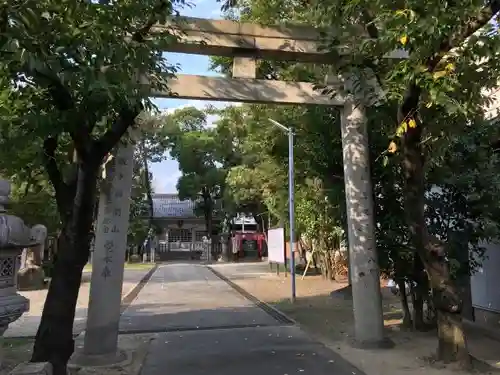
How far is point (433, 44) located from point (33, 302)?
15.0m

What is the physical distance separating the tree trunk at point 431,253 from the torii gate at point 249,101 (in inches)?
65.5

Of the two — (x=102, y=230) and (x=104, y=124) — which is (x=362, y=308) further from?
(x=104, y=124)

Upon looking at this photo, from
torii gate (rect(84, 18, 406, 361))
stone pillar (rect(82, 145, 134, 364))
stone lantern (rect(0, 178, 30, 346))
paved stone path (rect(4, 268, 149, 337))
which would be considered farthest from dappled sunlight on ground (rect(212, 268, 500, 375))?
paved stone path (rect(4, 268, 149, 337))

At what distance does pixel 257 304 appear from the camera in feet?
51.8

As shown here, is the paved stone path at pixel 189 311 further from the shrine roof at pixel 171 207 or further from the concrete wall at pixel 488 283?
the shrine roof at pixel 171 207

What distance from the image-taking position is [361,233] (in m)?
9.18

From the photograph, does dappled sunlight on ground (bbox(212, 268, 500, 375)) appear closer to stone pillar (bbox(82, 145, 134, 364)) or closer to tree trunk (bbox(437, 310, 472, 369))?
tree trunk (bbox(437, 310, 472, 369))

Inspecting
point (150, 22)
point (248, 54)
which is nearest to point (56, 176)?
point (150, 22)

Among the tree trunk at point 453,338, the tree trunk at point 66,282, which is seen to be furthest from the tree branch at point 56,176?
the tree trunk at point 453,338

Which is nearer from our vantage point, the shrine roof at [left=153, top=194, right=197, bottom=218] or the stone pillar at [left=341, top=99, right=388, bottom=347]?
the stone pillar at [left=341, top=99, right=388, bottom=347]

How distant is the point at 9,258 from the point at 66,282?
5.92 ft

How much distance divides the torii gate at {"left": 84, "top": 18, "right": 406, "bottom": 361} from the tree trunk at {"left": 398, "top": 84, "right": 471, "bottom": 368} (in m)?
1.66

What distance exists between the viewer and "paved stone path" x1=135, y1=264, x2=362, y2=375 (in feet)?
25.4

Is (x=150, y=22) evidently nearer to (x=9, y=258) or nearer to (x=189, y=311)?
(x=9, y=258)
